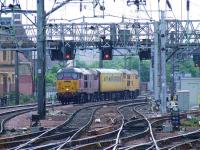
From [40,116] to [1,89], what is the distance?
40.0m

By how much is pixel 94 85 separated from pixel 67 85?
5.97m

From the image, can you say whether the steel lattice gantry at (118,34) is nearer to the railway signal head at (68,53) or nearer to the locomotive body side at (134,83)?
the railway signal head at (68,53)

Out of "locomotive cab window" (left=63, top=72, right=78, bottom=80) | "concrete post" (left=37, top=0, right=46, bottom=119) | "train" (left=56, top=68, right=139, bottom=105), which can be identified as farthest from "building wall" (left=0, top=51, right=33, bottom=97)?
"concrete post" (left=37, top=0, right=46, bottom=119)

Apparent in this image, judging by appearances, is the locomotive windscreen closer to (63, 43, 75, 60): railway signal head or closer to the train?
the train

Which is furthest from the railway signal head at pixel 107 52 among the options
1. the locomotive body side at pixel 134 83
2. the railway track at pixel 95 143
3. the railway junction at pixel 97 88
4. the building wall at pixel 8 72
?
the railway track at pixel 95 143

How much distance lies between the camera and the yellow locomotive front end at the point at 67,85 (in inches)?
1991

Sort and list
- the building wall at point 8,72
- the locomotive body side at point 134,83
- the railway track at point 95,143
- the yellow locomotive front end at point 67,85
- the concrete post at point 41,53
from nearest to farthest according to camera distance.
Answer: the railway track at point 95,143 < the concrete post at point 41,53 < the yellow locomotive front end at point 67,85 < the locomotive body side at point 134,83 < the building wall at point 8,72

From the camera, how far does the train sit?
5094 cm

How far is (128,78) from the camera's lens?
6638 cm

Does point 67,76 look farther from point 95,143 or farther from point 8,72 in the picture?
point 95,143

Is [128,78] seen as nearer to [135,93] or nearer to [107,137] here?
[135,93]

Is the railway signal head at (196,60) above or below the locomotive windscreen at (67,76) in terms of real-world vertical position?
above

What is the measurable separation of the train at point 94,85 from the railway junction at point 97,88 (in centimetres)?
8

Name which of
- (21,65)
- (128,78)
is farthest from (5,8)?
(21,65)
